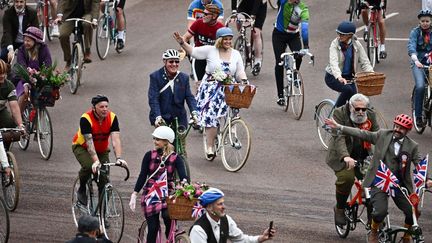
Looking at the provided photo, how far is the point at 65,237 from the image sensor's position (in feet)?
59.4

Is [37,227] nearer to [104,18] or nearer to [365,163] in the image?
[365,163]

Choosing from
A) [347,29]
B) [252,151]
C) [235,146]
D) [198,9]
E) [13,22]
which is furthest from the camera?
[198,9]

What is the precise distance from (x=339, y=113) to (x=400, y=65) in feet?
33.3

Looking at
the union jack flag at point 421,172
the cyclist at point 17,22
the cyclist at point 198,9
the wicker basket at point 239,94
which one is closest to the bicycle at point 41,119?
the cyclist at point 17,22

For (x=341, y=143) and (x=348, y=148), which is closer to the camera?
(x=341, y=143)

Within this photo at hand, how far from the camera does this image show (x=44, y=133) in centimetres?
2208

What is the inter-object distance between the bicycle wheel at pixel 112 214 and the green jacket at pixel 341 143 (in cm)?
265

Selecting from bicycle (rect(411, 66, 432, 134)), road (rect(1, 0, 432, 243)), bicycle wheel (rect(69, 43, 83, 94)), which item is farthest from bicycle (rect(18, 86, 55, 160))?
bicycle (rect(411, 66, 432, 134))

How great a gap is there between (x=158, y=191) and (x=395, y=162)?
2855mm

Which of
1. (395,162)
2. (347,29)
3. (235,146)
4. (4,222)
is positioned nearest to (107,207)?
(4,222)

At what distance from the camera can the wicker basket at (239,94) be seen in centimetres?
2031

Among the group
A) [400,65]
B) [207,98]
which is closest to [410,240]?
[207,98]

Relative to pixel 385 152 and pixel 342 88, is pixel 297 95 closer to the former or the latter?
pixel 342 88

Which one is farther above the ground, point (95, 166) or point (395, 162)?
point (395, 162)
